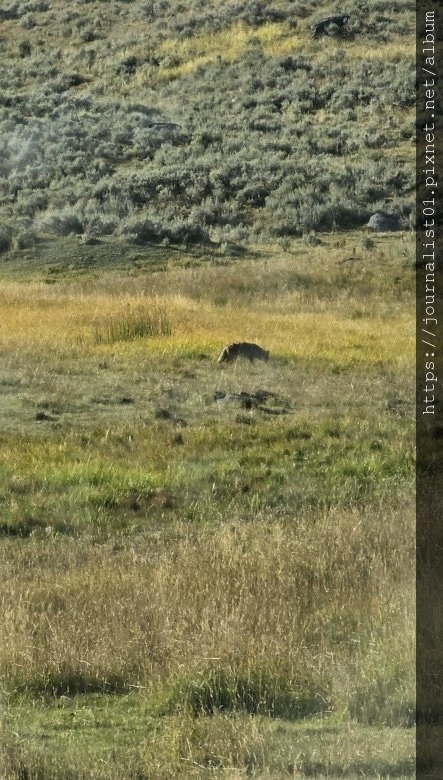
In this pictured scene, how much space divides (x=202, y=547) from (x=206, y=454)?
386 cm

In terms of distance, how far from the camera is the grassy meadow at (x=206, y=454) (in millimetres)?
5117

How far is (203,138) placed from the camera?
43031 mm

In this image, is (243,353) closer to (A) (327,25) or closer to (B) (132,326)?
(B) (132,326)

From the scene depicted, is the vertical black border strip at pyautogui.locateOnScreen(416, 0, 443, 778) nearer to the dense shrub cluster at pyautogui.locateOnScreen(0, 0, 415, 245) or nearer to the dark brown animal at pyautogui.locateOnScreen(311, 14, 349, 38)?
the dense shrub cluster at pyautogui.locateOnScreen(0, 0, 415, 245)

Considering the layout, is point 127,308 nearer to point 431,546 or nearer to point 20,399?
point 20,399

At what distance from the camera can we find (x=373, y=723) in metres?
4.98

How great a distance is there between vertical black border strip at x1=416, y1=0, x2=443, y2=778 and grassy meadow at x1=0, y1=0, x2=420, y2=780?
0.35 ft

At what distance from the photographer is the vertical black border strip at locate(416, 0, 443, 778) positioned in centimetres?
515

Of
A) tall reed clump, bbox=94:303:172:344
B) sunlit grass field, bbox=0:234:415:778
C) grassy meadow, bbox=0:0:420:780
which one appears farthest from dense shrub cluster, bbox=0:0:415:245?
sunlit grass field, bbox=0:234:415:778

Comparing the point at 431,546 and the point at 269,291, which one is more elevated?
the point at 431,546

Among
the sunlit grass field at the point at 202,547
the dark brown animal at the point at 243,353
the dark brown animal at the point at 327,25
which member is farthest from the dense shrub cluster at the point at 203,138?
the dark brown animal at the point at 243,353

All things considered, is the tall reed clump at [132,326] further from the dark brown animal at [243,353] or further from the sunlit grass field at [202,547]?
the dark brown animal at [243,353]

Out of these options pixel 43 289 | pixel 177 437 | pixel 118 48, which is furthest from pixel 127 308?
pixel 118 48

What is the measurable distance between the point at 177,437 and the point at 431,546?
16.6 feet
